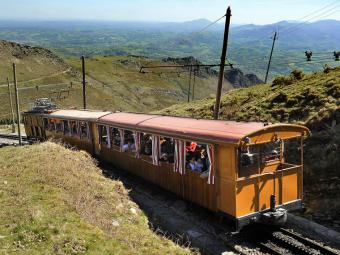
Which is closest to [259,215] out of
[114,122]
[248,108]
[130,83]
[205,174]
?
[205,174]

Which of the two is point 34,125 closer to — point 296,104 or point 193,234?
point 296,104

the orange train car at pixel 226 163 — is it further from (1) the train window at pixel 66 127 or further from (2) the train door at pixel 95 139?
(1) the train window at pixel 66 127

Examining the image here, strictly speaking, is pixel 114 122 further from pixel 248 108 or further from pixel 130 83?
pixel 130 83

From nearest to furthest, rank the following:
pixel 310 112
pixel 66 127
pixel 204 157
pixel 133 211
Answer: pixel 204 157 < pixel 133 211 < pixel 310 112 < pixel 66 127

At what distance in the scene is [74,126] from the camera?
2844 centimetres

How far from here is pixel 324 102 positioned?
24.2m

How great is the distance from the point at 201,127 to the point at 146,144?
4.27 metres

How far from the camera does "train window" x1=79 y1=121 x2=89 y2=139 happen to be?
26431 mm

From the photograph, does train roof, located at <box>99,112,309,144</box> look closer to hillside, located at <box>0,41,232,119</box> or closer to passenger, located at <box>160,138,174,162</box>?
passenger, located at <box>160,138,174,162</box>

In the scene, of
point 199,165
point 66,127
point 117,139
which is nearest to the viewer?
point 199,165


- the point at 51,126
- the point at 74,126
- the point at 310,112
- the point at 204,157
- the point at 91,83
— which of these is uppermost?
the point at 204,157

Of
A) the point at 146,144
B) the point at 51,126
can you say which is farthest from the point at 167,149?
the point at 51,126

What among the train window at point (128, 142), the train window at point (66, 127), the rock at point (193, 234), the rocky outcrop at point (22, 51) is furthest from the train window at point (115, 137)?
the rocky outcrop at point (22, 51)

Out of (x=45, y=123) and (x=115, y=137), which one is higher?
(x=115, y=137)
